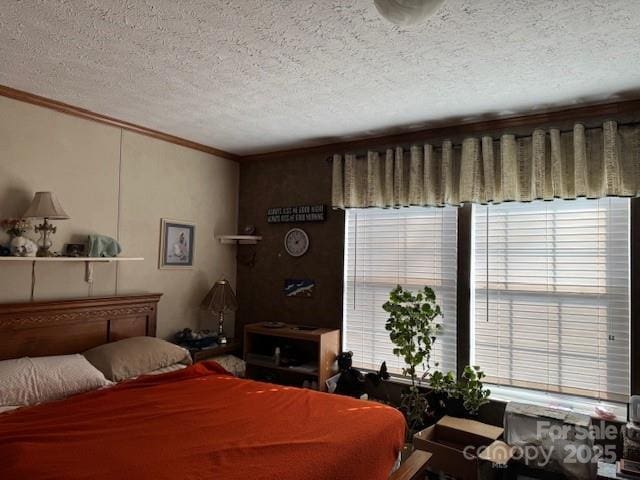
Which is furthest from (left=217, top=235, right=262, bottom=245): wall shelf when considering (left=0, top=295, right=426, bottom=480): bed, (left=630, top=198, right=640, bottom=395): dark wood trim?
(left=630, top=198, right=640, bottom=395): dark wood trim

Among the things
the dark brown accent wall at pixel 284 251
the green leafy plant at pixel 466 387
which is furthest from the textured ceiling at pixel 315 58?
the green leafy plant at pixel 466 387

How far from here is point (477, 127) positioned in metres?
3.23

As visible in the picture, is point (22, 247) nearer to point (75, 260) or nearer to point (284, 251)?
point (75, 260)

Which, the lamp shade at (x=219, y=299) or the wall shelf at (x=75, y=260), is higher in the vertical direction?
the wall shelf at (x=75, y=260)

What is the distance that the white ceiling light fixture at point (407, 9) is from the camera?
1238mm

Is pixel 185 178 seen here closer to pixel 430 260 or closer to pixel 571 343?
pixel 430 260

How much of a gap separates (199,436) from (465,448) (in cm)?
173

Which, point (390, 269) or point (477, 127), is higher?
point (477, 127)

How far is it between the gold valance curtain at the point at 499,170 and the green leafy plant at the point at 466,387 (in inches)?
48.8

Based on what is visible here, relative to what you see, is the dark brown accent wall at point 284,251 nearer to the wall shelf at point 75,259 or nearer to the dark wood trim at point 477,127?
the dark wood trim at point 477,127

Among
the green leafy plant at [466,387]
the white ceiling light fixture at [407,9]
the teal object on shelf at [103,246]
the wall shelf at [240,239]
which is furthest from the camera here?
the wall shelf at [240,239]

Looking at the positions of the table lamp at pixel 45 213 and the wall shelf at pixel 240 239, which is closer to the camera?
the table lamp at pixel 45 213

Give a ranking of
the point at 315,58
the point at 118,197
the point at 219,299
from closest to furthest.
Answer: the point at 315,58, the point at 118,197, the point at 219,299

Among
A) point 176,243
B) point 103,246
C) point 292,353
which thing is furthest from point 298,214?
point 103,246
